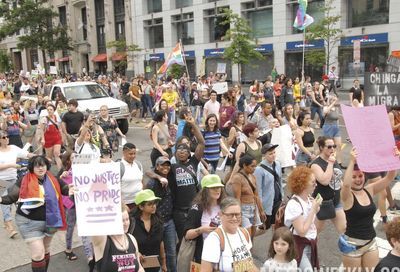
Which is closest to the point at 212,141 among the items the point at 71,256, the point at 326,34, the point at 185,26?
the point at 71,256

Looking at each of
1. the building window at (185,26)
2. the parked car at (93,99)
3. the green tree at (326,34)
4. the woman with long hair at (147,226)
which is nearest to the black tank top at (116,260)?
the woman with long hair at (147,226)

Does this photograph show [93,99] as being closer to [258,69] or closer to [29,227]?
[29,227]

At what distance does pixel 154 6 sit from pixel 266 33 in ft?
48.6

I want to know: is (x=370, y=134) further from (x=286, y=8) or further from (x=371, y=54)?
(x=286, y=8)

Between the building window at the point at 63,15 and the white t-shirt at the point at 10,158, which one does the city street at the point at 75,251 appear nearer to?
the white t-shirt at the point at 10,158

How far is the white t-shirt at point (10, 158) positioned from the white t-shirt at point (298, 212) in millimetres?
4595

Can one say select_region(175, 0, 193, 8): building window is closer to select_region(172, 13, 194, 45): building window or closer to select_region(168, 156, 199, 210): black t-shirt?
select_region(172, 13, 194, 45): building window

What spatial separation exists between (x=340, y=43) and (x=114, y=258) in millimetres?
29484

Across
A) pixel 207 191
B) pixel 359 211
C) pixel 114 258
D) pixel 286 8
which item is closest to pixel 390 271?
pixel 359 211

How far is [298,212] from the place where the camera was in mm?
4289

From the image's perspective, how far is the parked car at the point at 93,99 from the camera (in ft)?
51.1

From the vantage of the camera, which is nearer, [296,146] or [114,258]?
[114,258]

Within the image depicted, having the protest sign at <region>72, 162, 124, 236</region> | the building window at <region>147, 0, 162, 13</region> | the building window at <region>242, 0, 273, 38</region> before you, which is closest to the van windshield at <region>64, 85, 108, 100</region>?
the protest sign at <region>72, 162, 124, 236</region>

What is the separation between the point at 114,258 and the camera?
148 inches
